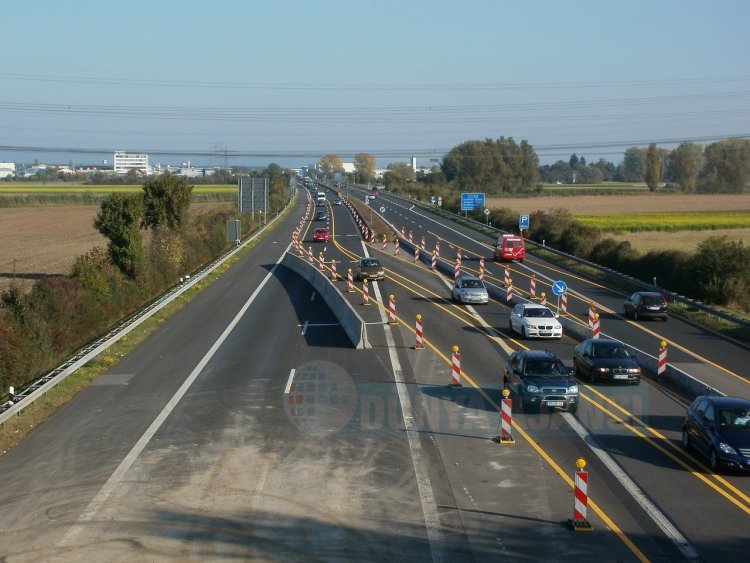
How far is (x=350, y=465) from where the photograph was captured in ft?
54.6

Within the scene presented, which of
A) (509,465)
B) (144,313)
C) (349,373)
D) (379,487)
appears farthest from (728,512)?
(144,313)

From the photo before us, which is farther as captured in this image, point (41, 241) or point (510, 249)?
point (41, 241)

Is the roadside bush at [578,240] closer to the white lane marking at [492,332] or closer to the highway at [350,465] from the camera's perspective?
the white lane marking at [492,332]

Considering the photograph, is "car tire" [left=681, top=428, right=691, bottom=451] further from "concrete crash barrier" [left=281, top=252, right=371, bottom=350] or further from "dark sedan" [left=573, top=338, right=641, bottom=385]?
"concrete crash barrier" [left=281, top=252, right=371, bottom=350]

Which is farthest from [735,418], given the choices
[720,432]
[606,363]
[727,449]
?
[606,363]

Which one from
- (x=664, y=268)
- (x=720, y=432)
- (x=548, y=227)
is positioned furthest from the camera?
(x=548, y=227)

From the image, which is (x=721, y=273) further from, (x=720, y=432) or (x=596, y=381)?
(x=720, y=432)

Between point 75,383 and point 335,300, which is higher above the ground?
point 335,300

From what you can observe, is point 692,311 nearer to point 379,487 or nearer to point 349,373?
point 349,373

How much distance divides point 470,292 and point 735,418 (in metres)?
23.8

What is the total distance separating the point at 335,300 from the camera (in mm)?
36656

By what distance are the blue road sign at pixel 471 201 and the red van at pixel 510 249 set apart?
3332cm

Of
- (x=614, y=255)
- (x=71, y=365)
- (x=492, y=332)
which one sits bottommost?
(x=492, y=332)

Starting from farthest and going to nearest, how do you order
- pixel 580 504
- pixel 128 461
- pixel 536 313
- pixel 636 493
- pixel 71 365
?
pixel 536 313 < pixel 71 365 < pixel 128 461 < pixel 636 493 < pixel 580 504
